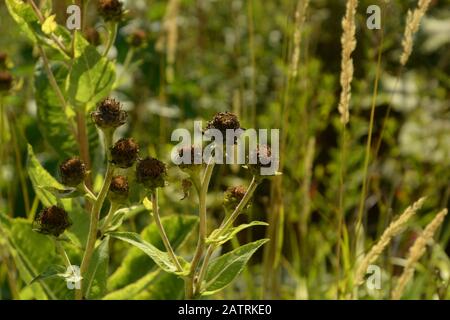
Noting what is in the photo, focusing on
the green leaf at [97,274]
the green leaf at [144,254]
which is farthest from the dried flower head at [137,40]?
the green leaf at [97,274]

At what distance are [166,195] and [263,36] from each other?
0.92 meters

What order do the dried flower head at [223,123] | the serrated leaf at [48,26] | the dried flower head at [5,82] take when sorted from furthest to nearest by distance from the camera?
the dried flower head at [5,82] < the serrated leaf at [48,26] < the dried flower head at [223,123]

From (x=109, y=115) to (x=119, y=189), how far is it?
0.08m

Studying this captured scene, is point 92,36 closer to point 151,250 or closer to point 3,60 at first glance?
point 3,60

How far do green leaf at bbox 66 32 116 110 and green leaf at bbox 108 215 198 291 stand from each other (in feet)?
0.73

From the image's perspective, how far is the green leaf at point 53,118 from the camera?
3.72ft

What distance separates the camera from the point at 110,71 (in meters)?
1.00

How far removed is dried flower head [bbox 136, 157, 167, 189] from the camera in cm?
76

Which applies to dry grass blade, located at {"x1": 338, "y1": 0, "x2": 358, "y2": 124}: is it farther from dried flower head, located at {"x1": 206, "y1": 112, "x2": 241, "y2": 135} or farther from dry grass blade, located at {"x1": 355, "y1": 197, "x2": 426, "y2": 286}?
dried flower head, located at {"x1": 206, "y1": 112, "x2": 241, "y2": 135}

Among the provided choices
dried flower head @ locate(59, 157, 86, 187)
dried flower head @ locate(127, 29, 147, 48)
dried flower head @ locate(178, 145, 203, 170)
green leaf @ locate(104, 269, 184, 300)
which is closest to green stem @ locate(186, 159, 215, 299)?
dried flower head @ locate(178, 145, 203, 170)

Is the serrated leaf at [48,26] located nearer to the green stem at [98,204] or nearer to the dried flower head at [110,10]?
the dried flower head at [110,10]

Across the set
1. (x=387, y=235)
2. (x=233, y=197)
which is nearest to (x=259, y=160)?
(x=233, y=197)

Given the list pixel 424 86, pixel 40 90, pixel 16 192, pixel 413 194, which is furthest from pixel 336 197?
pixel 40 90

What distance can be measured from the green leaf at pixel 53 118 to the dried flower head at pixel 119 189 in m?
0.35
